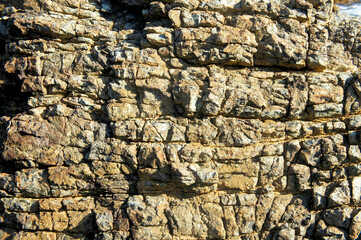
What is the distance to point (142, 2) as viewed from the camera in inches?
591

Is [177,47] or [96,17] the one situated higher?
[96,17]

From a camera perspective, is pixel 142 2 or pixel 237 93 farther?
pixel 142 2

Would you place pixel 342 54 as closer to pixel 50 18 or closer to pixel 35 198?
pixel 50 18

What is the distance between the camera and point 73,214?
13398 millimetres

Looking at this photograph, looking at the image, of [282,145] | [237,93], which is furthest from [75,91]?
[282,145]

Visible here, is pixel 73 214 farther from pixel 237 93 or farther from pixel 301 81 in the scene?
pixel 301 81

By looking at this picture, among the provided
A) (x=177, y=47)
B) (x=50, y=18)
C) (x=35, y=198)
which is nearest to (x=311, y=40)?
(x=177, y=47)

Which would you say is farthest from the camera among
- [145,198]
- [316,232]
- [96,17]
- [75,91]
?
[96,17]

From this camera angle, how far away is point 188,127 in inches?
529

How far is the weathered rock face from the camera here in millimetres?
12898

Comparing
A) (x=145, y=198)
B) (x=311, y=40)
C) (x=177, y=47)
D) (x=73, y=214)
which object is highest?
(x=311, y=40)

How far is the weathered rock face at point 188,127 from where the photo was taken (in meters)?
12.9

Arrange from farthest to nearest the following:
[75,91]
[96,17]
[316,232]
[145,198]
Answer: [96,17]
[75,91]
[145,198]
[316,232]

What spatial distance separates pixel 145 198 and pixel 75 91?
5387 mm
